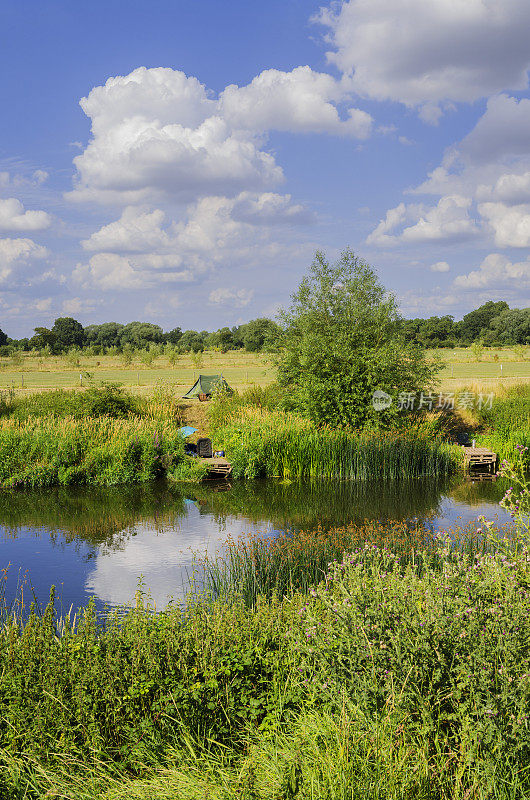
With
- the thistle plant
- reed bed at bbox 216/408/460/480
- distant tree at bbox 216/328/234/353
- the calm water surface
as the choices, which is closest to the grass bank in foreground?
the thistle plant

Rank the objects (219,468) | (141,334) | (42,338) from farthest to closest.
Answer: (141,334)
(42,338)
(219,468)

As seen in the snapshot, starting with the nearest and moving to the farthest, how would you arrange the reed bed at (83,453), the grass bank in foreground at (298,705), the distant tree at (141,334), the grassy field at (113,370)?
the grass bank in foreground at (298,705), the reed bed at (83,453), the grassy field at (113,370), the distant tree at (141,334)

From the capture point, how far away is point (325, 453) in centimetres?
1744

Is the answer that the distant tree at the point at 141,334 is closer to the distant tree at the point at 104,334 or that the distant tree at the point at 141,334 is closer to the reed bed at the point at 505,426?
the distant tree at the point at 104,334

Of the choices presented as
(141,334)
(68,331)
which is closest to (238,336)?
(141,334)

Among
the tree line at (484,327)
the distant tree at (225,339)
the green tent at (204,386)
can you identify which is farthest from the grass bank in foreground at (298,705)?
the distant tree at (225,339)

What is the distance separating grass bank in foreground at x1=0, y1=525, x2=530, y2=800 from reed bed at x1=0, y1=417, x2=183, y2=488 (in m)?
12.1

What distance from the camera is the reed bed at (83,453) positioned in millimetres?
17078

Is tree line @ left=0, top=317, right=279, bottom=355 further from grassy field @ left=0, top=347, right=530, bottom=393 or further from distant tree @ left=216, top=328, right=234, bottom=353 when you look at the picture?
grassy field @ left=0, top=347, right=530, bottom=393

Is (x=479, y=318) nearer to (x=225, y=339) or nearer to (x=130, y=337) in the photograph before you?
(x=225, y=339)

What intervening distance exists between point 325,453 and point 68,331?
347 feet

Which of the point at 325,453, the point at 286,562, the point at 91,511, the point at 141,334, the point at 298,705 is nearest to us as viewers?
the point at 298,705

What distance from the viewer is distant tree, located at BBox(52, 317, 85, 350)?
112m

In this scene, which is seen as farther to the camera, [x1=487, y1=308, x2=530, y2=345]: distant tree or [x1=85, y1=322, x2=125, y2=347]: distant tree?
[x1=85, y1=322, x2=125, y2=347]: distant tree
